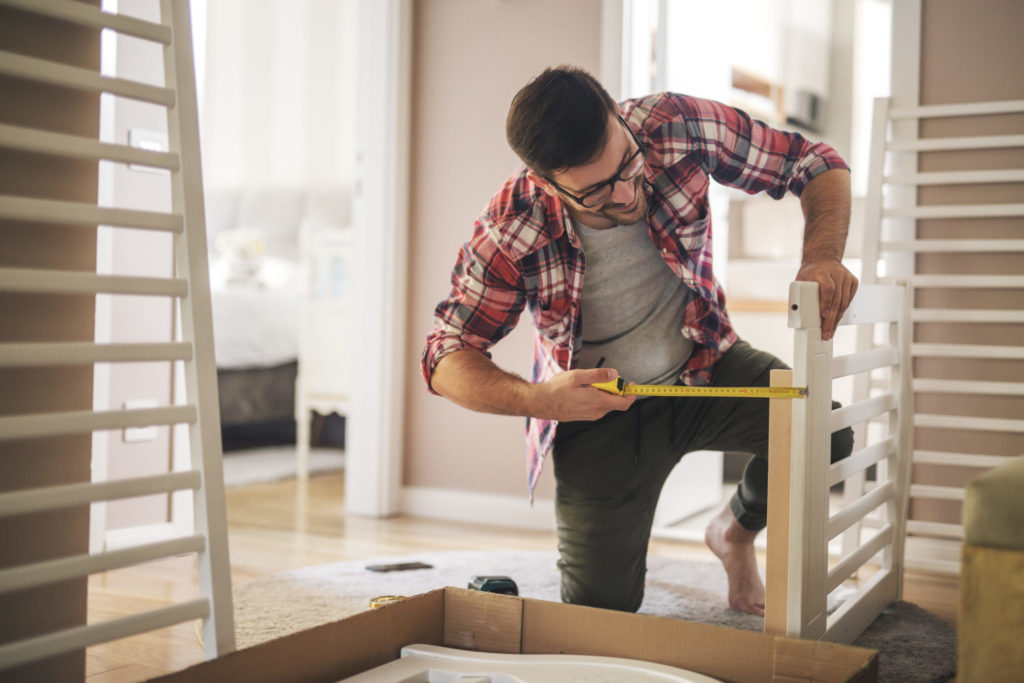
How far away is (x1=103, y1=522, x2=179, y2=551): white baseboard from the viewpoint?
2346 millimetres

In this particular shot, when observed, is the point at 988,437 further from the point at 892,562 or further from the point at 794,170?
the point at 794,170

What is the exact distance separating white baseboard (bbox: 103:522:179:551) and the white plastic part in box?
137 cm

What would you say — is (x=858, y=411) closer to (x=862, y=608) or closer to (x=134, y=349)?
(x=862, y=608)

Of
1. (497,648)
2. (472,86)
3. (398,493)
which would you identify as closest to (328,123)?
(472,86)

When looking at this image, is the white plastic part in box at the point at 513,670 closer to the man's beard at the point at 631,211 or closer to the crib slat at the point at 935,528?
the man's beard at the point at 631,211

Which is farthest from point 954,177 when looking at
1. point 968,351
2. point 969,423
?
point 969,423

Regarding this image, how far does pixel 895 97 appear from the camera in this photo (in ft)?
7.76

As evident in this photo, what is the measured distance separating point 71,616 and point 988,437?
203 centimetres

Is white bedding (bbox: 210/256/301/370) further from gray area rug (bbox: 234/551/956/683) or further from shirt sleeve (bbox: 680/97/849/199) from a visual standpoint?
shirt sleeve (bbox: 680/97/849/199)

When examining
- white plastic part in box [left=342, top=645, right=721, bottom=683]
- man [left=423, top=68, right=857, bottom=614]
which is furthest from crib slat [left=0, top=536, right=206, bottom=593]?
man [left=423, top=68, right=857, bottom=614]

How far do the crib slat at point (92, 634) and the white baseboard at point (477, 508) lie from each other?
1731mm

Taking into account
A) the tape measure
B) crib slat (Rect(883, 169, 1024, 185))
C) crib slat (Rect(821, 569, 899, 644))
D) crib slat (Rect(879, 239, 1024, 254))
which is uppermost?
crib slat (Rect(883, 169, 1024, 185))

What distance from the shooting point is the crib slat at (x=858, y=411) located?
140 cm

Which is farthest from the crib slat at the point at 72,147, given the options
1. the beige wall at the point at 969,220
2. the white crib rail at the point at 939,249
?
the beige wall at the point at 969,220
